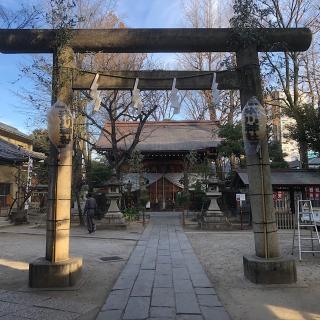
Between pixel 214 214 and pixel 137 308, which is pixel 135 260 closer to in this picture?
pixel 137 308

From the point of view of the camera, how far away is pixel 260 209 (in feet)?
24.1

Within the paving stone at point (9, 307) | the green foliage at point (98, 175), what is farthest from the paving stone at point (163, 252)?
the green foliage at point (98, 175)

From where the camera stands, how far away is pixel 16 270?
857 centimetres

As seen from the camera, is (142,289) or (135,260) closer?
(142,289)

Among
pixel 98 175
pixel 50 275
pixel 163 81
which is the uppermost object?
pixel 163 81

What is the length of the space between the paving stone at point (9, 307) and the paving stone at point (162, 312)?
1.90 metres

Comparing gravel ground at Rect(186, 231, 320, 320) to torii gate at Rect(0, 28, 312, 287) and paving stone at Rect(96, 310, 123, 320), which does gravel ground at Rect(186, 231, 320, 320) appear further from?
paving stone at Rect(96, 310, 123, 320)

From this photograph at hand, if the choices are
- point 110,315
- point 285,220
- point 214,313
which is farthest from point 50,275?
point 285,220

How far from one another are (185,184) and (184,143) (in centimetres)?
338

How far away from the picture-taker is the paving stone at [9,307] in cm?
556

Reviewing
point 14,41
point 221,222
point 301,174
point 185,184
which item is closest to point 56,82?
point 14,41

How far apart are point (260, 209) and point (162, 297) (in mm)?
2441

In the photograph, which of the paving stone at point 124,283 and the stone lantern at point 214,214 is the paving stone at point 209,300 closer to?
the paving stone at point 124,283

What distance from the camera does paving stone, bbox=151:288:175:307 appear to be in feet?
19.5
